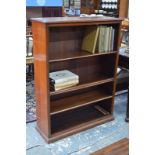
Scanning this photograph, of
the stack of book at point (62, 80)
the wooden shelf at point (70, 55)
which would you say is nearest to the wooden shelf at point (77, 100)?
the stack of book at point (62, 80)

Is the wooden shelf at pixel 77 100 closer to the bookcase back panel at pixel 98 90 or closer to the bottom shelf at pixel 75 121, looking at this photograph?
the bookcase back panel at pixel 98 90

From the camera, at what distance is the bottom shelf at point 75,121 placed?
237 cm

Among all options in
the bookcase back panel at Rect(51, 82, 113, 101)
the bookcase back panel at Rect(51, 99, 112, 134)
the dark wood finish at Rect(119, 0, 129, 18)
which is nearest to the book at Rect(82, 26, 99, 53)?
the bookcase back panel at Rect(51, 82, 113, 101)

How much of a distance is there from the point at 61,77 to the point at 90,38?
1.81 ft

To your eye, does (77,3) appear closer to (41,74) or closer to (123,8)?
(123,8)

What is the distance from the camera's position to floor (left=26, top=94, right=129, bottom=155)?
84.4 inches

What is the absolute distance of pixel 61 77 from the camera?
223 centimetres

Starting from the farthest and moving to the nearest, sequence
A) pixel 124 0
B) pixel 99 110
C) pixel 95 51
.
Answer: pixel 124 0
pixel 99 110
pixel 95 51

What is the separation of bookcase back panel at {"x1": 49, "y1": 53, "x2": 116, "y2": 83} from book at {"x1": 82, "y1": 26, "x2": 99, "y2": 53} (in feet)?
0.67
